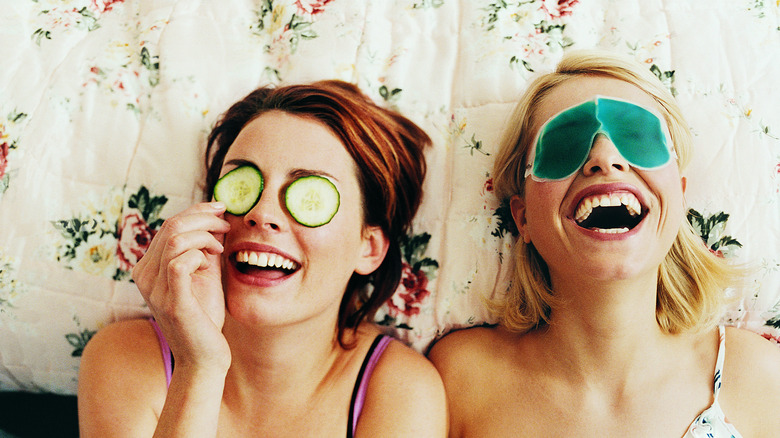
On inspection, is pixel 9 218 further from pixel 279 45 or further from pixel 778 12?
pixel 778 12

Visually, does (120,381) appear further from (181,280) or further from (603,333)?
(603,333)

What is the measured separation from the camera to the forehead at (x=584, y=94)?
1542mm

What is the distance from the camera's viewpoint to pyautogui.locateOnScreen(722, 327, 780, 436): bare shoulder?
156cm

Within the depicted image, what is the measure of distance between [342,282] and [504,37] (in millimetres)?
996

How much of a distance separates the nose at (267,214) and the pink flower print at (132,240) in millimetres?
565

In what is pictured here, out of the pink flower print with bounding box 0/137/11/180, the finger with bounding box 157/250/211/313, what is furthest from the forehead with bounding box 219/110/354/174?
the pink flower print with bounding box 0/137/11/180

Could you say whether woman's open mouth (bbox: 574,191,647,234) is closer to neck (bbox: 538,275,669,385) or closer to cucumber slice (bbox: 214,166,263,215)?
neck (bbox: 538,275,669,385)

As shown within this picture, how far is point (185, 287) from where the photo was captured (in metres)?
1.28

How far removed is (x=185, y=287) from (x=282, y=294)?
0.23 metres

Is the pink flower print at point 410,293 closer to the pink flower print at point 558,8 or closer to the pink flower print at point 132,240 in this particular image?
the pink flower print at point 132,240

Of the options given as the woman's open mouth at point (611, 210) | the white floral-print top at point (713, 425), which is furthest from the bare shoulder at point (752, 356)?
the woman's open mouth at point (611, 210)

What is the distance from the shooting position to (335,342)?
174 centimetres

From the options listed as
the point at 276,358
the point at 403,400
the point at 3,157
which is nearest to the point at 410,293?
the point at 403,400

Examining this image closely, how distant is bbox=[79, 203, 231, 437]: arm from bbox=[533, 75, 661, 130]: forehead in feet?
3.00
